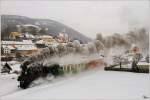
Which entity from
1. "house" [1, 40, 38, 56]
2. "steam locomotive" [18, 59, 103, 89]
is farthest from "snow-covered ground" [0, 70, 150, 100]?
"house" [1, 40, 38, 56]

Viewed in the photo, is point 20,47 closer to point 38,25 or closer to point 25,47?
point 25,47

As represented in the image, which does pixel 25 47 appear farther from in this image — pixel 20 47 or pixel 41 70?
pixel 41 70

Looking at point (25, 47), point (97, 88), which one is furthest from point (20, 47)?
point (97, 88)

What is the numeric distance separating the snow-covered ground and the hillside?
374 mm

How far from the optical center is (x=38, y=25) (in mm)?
1963

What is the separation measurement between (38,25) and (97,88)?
775 mm

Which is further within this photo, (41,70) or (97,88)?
(97,88)

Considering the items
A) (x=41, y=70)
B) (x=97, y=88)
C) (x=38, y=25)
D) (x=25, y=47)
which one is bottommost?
(x=97, y=88)

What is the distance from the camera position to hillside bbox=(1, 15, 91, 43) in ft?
6.06

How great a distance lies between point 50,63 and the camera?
78.7 inches

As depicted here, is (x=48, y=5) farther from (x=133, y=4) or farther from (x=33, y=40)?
(x=133, y=4)

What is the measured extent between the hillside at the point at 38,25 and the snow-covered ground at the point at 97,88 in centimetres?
37

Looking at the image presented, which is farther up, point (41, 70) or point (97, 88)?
point (41, 70)

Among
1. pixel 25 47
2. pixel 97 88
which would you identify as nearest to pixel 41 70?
pixel 25 47
